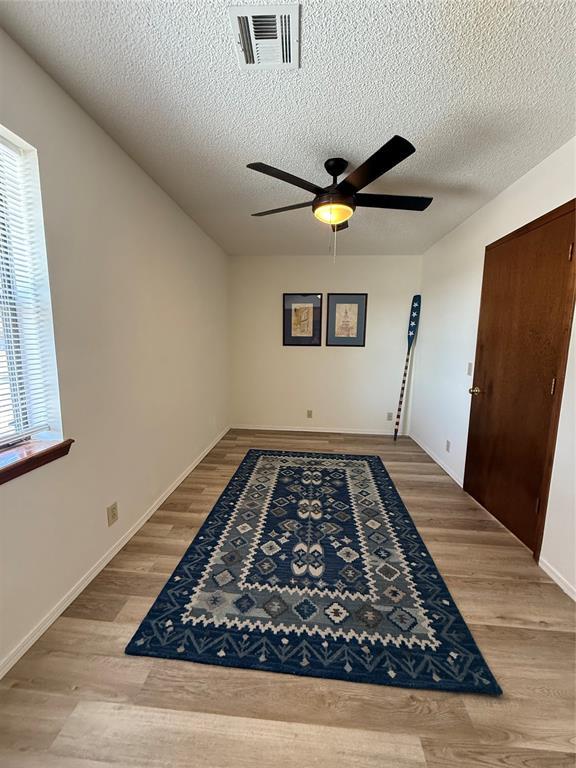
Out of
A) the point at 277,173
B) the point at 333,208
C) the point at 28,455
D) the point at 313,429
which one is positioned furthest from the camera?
the point at 313,429

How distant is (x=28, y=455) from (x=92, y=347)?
631 millimetres

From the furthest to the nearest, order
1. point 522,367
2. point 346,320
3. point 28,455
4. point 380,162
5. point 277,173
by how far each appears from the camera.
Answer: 1. point 346,320
2. point 522,367
3. point 277,173
4. point 380,162
5. point 28,455

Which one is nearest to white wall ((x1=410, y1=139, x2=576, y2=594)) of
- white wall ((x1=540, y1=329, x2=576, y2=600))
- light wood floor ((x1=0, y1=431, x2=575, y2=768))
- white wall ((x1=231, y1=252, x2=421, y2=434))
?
white wall ((x1=540, y1=329, x2=576, y2=600))

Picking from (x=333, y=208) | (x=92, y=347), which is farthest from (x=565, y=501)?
(x=92, y=347)

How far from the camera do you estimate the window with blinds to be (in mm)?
1277

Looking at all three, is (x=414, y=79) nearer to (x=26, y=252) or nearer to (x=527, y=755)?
(x=26, y=252)

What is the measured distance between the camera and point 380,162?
4.94ft

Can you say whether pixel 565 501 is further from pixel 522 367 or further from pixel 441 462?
pixel 441 462

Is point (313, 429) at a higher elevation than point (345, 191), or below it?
below

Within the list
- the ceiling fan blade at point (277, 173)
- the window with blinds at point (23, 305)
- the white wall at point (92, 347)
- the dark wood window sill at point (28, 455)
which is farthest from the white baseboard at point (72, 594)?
the ceiling fan blade at point (277, 173)

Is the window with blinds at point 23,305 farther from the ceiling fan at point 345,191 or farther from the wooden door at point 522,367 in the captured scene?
the wooden door at point 522,367

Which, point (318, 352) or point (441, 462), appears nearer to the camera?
point (441, 462)

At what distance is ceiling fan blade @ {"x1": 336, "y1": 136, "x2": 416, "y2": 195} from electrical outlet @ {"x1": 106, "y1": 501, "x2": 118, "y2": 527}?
7.65 feet

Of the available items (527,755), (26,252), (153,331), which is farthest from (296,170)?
(527,755)
